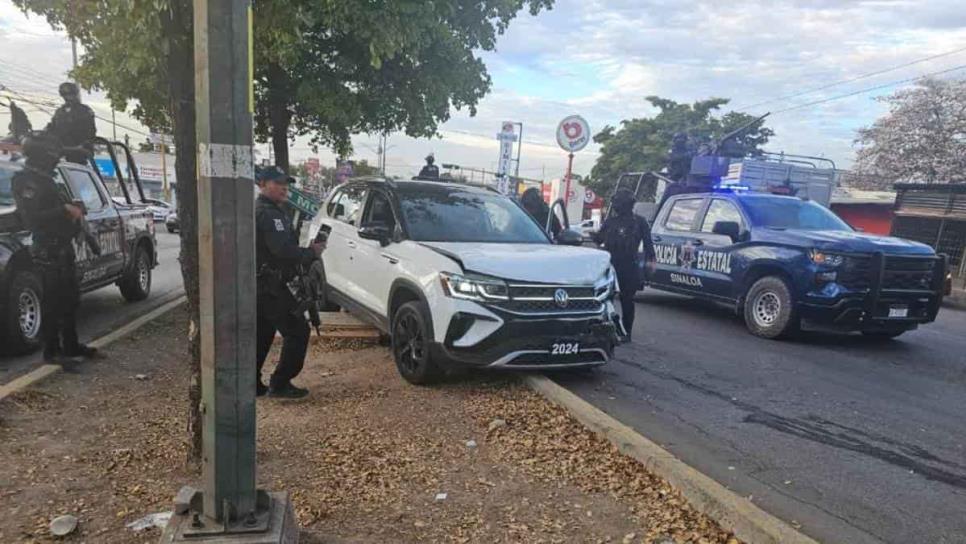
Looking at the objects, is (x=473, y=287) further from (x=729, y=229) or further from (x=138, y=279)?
(x=138, y=279)

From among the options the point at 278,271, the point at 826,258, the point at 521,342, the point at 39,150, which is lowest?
the point at 521,342

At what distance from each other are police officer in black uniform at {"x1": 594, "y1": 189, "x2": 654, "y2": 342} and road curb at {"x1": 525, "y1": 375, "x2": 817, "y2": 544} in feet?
10.4

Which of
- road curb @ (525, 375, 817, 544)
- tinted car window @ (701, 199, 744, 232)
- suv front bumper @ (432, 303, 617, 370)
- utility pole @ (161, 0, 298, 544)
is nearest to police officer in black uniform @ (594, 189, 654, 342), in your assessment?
tinted car window @ (701, 199, 744, 232)

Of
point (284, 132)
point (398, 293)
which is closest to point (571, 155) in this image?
point (284, 132)

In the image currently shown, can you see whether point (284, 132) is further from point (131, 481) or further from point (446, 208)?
point (131, 481)

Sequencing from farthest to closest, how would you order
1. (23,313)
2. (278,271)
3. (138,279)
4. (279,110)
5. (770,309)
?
(279,110), (138,279), (770,309), (23,313), (278,271)

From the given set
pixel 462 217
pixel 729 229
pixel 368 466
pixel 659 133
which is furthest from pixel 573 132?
pixel 659 133

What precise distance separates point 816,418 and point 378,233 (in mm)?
3910

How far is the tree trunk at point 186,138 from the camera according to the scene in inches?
130

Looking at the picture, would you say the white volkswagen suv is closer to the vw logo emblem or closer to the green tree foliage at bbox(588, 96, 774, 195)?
the vw logo emblem

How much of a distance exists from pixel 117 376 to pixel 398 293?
243cm

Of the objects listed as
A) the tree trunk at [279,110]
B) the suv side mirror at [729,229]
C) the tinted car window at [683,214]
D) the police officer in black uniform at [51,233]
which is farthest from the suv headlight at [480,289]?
the tree trunk at [279,110]

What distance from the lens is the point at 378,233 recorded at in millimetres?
5949

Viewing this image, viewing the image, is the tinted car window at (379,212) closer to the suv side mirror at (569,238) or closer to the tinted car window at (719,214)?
the suv side mirror at (569,238)
